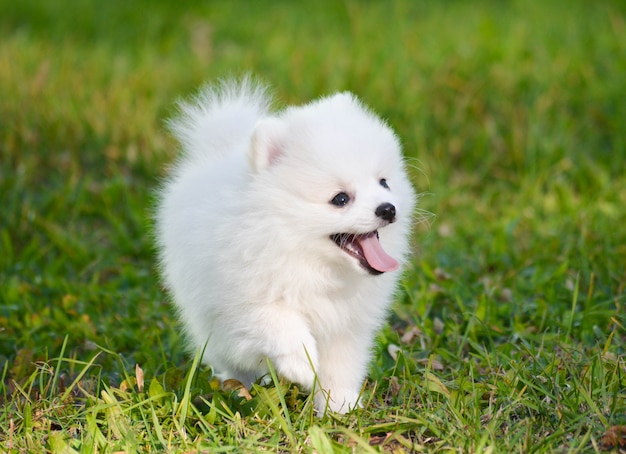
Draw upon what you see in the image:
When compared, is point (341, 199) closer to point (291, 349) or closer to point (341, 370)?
→ point (291, 349)

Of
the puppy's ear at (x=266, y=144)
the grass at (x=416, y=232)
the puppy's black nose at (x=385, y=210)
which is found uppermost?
the puppy's ear at (x=266, y=144)

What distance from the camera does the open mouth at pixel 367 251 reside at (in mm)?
3100

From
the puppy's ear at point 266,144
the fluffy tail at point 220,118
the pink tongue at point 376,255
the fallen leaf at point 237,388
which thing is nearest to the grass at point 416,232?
the fallen leaf at point 237,388

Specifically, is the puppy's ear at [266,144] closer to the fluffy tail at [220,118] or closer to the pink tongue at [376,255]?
the pink tongue at [376,255]

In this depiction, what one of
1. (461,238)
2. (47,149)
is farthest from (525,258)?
(47,149)

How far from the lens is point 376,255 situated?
3121 mm

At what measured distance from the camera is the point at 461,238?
5262mm

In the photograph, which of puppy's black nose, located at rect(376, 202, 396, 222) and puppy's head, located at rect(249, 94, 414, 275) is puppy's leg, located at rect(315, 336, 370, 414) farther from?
puppy's black nose, located at rect(376, 202, 396, 222)

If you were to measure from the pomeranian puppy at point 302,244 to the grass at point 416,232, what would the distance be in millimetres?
161

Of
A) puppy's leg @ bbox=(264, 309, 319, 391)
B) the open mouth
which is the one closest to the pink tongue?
the open mouth

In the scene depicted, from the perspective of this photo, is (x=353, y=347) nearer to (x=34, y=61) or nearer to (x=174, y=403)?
(x=174, y=403)

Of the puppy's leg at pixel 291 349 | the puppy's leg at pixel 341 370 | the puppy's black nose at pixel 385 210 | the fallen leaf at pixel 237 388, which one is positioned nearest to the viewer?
the puppy's black nose at pixel 385 210

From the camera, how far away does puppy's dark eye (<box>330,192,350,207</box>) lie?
120 inches

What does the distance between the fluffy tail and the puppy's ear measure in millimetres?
540
